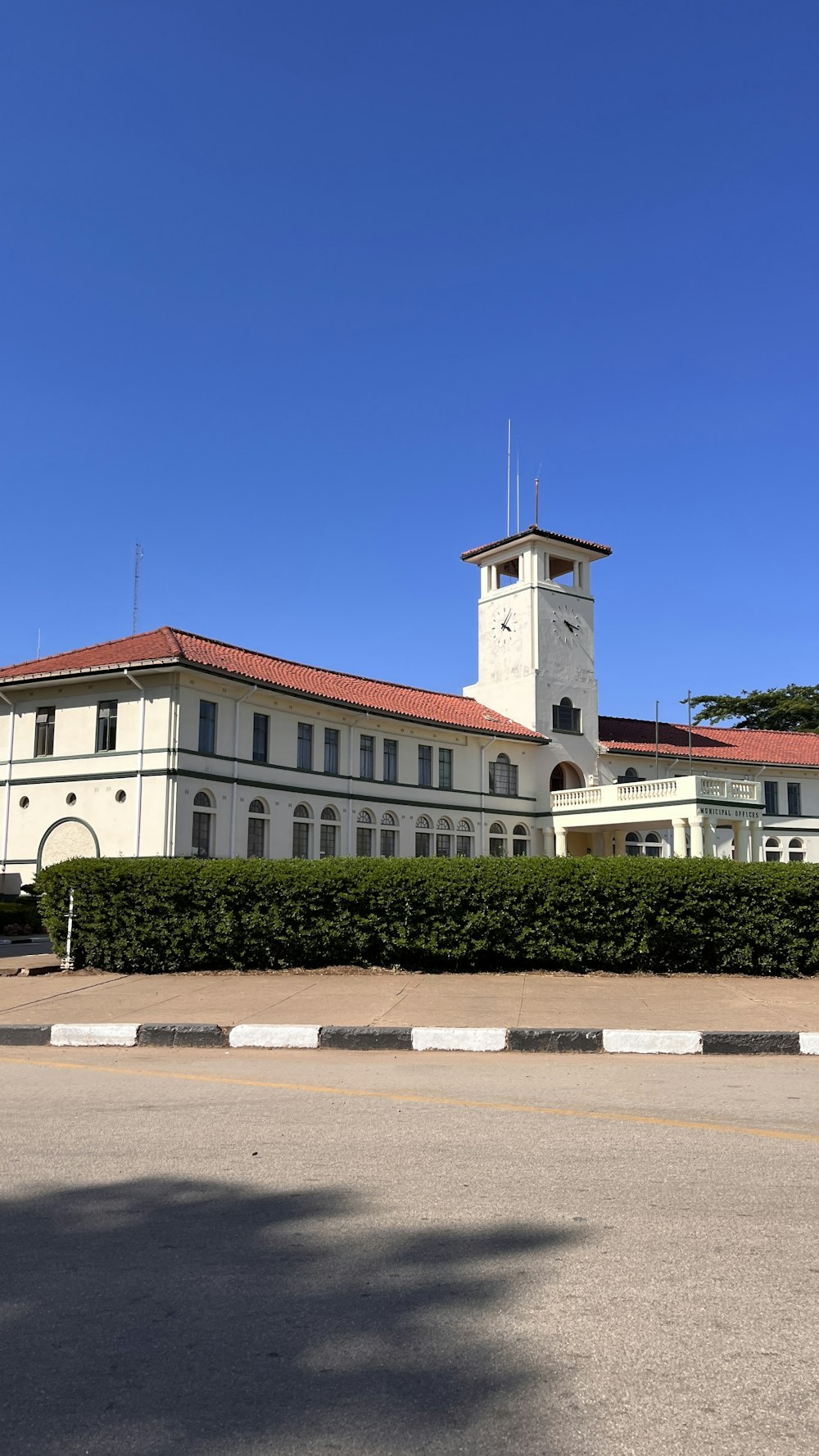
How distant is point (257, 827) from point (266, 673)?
16.4ft

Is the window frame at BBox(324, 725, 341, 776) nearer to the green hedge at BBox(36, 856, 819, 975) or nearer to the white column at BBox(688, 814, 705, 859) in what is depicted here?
the white column at BBox(688, 814, 705, 859)

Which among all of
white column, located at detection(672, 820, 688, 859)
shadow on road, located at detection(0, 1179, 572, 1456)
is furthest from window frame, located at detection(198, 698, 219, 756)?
shadow on road, located at detection(0, 1179, 572, 1456)

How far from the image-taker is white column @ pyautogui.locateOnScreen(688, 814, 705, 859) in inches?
1437

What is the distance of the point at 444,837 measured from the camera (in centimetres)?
4091

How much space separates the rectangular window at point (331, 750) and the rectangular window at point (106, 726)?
748 centimetres

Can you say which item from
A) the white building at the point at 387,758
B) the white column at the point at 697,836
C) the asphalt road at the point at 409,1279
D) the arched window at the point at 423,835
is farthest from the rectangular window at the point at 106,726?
the asphalt road at the point at 409,1279

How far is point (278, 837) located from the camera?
3338cm

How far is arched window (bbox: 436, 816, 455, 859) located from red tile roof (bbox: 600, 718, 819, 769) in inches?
384

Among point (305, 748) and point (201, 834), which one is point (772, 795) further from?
point (201, 834)

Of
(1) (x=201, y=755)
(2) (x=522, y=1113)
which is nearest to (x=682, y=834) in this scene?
(1) (x=201, y=755)

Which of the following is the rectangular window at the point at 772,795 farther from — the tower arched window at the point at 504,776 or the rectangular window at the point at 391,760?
the rectangular window at the point at 391,760

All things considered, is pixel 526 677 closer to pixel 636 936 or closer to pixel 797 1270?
pixel 636 936

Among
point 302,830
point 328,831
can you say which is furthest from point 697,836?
point 302,830

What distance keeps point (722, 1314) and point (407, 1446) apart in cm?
122
